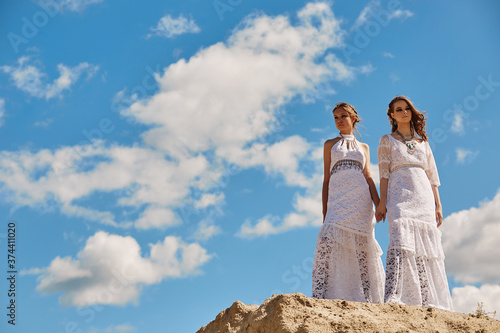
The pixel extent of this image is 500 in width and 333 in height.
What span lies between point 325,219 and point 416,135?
76.9 inches

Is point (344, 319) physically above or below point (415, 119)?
below

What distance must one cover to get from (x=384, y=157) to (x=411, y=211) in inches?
36.9

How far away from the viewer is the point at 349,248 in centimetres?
777

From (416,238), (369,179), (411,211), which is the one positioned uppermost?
(369,179)

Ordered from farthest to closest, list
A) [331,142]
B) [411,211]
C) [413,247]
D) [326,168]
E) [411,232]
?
[331,142] → [326,168] → [411,211] → [411,232] → [413,247]

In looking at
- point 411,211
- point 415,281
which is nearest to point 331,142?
point 411,211

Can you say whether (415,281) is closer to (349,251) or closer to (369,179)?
(349,251)

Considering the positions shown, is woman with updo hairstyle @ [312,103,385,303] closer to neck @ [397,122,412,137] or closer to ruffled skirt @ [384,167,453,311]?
ruffled skirt @ [384,167,453,311]

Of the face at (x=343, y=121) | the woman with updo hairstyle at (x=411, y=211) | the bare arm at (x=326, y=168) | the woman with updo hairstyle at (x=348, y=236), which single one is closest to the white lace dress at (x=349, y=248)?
the woman with updo hairstyle at (x=348, y=236)

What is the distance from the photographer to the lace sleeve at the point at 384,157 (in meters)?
7.95

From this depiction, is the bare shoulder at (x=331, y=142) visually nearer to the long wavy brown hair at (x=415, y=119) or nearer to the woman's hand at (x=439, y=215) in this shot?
the long wavy brown hair at (x=415, y=119)

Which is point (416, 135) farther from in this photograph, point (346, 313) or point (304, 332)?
point (304, 332)

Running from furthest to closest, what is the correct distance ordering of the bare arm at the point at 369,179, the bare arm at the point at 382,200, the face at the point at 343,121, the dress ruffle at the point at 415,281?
the face at the point at 343,121, the bare arm at the point at 369,179, the bare arm at the point at 382,200, the dress ruffle at the point at 415,281

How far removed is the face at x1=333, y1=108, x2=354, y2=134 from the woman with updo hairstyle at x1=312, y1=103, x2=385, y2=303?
28 centimetres
